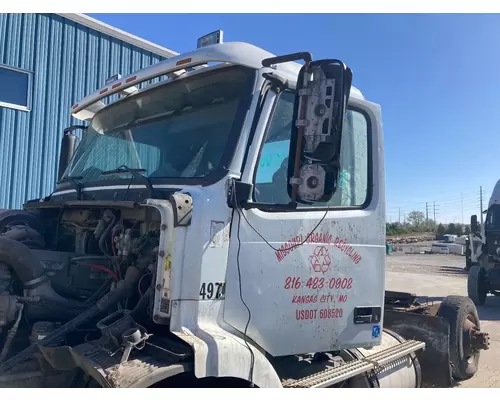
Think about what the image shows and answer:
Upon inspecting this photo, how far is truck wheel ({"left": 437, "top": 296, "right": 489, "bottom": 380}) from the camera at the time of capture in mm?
4898

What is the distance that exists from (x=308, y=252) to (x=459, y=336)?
2.76 meters

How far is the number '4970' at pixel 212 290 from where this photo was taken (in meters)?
2.61

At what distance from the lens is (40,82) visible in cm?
976

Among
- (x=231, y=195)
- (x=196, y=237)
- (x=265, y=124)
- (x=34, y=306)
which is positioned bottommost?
(x=34, y=306)

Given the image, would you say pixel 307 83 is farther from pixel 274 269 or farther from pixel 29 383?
pixel 29 383

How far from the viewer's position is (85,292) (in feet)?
10.9

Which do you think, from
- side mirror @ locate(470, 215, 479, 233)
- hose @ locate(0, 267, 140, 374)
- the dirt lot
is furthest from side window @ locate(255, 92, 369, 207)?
side mirror @ locate(470, 215, 479, 233)

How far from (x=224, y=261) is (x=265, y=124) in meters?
0.83

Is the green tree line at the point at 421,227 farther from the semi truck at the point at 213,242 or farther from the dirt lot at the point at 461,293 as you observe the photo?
the semi truck at the point at 213,242

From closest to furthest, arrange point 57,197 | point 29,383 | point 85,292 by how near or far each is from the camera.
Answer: point 29,383
point 85,292
point 57,197

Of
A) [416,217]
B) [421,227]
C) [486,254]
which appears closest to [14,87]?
[486,254]

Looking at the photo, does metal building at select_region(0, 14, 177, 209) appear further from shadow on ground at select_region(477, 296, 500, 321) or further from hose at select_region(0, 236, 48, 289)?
shadow on ground at select_region(477, 296, 500, 321)

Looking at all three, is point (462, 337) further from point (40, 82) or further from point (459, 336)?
point (40, 82)

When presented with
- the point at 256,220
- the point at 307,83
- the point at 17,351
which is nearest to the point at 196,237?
the point at 256,220
